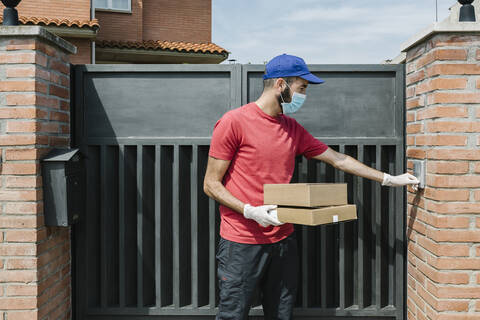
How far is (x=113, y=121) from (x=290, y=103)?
1454 mm

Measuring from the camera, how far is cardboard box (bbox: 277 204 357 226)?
2.25 m

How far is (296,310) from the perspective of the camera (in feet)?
10.5

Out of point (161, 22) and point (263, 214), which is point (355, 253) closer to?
point (263, 214)

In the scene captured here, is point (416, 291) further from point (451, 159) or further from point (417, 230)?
point (451, 159)

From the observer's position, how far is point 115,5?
41.4ft

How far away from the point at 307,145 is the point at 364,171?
43cm

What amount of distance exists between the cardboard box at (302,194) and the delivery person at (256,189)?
0.08 metres

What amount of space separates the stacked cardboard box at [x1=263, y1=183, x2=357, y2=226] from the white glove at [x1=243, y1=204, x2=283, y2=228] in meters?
0.03

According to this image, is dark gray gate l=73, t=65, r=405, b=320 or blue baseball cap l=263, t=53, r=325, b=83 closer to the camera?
blue baseball cap l=263, t=53, r=325, b=83

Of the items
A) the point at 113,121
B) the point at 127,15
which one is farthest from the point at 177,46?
the point at 113,121

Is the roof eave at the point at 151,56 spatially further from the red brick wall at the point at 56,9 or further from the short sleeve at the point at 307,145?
the short sleeve at the point at 307,145

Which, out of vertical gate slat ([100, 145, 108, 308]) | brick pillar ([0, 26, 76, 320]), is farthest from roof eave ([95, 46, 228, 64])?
brick pillar ([0, 26, 76, 320])

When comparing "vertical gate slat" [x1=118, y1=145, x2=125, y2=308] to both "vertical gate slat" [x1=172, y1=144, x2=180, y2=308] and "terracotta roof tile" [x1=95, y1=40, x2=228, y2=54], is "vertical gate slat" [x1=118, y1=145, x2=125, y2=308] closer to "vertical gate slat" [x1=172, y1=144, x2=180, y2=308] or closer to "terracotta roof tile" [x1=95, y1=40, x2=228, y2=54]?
"vertical gate slat" [x1=172, y1=144, x2=180, y2=308]

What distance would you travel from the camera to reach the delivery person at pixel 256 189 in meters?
2.46
